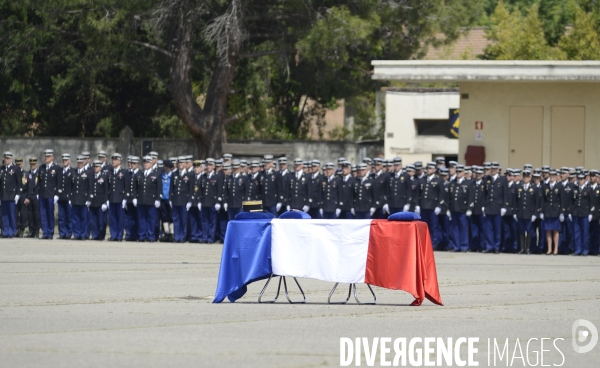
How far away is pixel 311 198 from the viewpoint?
23.8 metres

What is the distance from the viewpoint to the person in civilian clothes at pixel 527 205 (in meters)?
22.6

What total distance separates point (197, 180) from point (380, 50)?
804 centimetres

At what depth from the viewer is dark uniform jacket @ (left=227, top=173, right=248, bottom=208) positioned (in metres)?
23.8

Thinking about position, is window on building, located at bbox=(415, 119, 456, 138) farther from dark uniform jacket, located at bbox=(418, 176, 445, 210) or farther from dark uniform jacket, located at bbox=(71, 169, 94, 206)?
dark uniform jacket, located at bbox=(71, 169, 94, 206)

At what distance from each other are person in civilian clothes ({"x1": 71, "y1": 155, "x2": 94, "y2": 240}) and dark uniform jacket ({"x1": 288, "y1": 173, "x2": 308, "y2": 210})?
15.4ft

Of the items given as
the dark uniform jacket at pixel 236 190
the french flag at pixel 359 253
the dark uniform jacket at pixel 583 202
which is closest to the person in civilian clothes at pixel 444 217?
the dark uniform jacket at pixel 583 202

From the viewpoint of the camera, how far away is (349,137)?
43.2 m

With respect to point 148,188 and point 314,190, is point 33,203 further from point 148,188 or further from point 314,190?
point 314,190

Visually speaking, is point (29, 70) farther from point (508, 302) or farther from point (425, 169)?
point (508, 302)

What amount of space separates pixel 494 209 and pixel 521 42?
19.9 meters

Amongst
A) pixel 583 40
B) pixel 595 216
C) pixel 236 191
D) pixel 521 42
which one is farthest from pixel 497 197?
pixel 521 42

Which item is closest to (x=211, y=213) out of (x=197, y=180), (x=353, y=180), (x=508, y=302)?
(x=197, y=180)

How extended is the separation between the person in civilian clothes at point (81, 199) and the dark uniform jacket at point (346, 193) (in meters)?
5.82

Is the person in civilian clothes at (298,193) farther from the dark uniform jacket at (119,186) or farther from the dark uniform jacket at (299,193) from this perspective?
the dark uniform jacket at (119,186)
